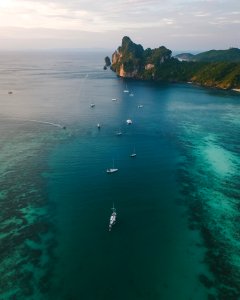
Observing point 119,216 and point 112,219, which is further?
point 119,216

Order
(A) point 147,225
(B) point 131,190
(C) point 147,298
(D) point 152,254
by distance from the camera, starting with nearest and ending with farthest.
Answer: (C) point 147,298
(D) point 152,254
(A) point 147,225
(B) point 131,190

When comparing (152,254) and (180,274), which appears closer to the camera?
(180,274)

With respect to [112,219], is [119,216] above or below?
below

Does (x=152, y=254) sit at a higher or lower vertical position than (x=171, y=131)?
higher

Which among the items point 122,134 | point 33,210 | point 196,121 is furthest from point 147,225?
point 196,121

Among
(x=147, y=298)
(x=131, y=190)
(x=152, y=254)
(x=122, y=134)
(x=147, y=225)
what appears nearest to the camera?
(x=147, y=298)

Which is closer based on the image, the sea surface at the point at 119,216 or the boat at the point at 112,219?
the sea surface at the point at 119,216

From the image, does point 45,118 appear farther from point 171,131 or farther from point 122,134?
point 171,131

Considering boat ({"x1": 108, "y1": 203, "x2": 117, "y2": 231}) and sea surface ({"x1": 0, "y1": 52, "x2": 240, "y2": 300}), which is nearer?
sea surface ({"x1": 0, "y1": 52, "x2": 240, "y2": 300})
